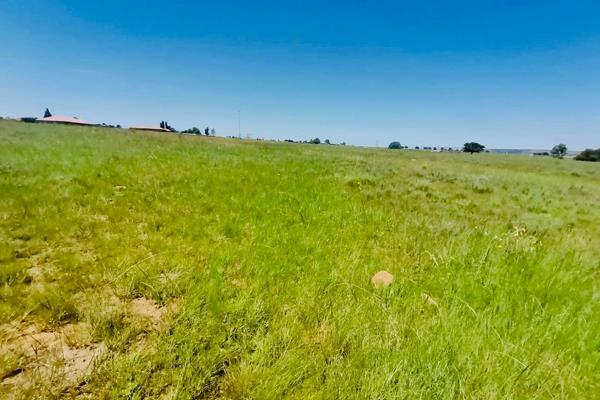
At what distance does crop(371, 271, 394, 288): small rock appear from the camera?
3671 mm

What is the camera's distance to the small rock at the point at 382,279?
367 centimetres

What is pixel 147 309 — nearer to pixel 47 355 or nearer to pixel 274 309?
pixel 47 355

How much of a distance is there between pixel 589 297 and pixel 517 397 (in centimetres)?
254

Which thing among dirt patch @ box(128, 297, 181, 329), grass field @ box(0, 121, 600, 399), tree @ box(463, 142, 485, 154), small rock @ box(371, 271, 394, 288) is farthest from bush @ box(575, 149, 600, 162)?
dirt patch @ box(128, 297, 181, 329)

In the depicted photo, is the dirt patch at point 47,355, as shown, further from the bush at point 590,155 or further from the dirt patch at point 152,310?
the bush at point 590,155

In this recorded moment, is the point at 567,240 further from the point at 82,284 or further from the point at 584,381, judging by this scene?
the point at 82,284

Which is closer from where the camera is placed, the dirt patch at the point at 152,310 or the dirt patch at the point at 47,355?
the dirt patch at the point at 47,355

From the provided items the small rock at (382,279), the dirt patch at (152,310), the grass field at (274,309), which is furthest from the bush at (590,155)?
the dirt patch at (152,310)

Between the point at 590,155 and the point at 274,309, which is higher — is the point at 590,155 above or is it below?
above

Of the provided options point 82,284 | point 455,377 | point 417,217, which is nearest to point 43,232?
point 82,284

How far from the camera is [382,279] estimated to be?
3.79 m

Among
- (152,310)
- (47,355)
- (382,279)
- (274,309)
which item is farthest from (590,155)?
(47,355)

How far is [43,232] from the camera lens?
15.0ft

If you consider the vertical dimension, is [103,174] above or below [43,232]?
above
